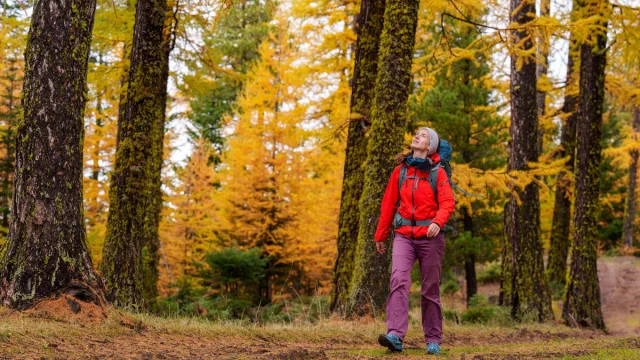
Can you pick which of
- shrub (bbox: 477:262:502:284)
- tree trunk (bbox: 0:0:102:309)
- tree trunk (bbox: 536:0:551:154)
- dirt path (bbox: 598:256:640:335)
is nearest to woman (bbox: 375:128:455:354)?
tree trunk (bbox: 0:0:102:309)

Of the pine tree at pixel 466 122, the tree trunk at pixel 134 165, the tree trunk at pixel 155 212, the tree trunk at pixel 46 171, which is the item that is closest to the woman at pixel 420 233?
the tree trunk at pixel 46 171

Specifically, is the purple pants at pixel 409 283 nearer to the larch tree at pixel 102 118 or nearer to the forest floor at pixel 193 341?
the forest floor at pixel 193 341

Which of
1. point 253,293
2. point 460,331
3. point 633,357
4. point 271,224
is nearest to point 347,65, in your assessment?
point 271,224

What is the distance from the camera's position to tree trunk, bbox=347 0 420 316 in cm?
808

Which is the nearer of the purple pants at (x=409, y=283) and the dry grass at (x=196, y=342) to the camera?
the dry grass at (x=196, y=342)

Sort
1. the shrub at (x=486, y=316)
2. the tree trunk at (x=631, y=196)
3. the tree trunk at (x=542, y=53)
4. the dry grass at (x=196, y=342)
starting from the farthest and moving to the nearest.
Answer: the tree trunk at (x=631, y=196) → the shrub at (x=486, y=316) → the tree trunk at (x=542, y=53) → the dry grass at (x=196, y=342)

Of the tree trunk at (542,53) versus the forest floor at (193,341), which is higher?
the tree trunk at (542,53)

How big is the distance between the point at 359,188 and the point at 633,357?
4831mm

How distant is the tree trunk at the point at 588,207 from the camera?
11.8 metres

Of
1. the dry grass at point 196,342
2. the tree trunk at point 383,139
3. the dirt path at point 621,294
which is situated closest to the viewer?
the dry grass at point 196,342

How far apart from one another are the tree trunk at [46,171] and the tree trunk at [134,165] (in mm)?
2562

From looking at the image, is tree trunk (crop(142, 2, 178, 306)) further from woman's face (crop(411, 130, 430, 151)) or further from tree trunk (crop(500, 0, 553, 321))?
woman's face (crop(411, 130, 430, 151))

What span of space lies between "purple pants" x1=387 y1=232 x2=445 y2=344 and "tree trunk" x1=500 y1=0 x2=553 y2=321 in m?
6.57

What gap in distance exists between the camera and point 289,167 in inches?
768
